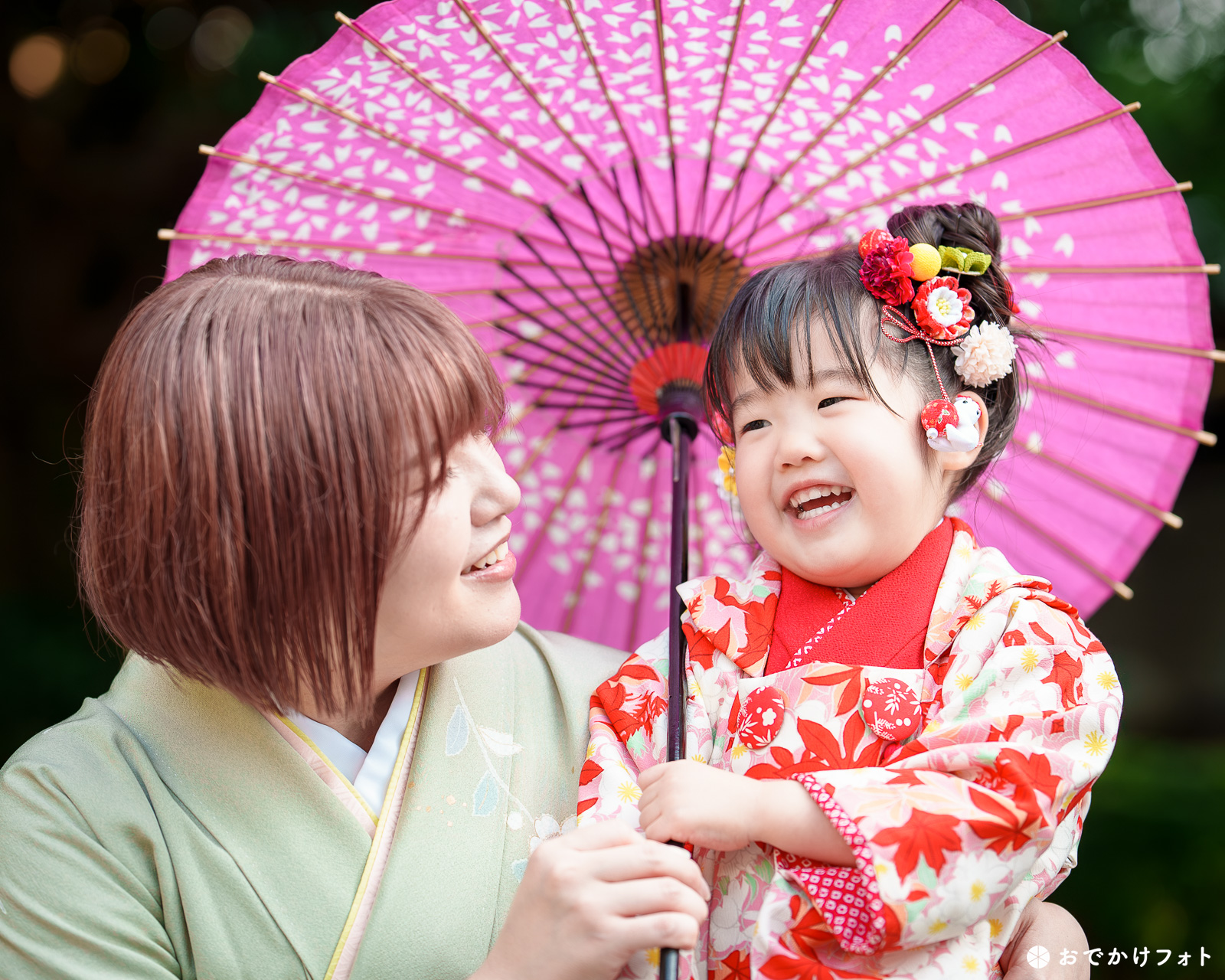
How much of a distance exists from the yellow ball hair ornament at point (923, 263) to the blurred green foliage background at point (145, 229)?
2.27 meters

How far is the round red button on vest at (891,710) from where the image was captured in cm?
150

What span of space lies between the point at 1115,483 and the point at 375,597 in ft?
5.07

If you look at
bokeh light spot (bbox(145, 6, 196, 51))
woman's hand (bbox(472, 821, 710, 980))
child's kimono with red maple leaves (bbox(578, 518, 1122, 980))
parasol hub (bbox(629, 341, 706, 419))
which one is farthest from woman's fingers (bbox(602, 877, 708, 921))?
bokeh light spot (bbox(145, 6, 196, 51))

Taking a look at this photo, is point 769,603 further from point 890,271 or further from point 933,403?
point 890,271

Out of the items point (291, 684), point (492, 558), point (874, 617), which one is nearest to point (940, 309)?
point (874, 617)

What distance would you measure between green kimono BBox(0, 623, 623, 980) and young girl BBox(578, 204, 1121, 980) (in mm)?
204

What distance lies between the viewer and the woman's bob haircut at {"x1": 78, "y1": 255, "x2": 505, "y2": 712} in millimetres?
1330

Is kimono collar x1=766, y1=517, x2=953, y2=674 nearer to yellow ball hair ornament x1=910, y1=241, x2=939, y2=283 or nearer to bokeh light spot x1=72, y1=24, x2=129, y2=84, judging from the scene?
yellow ball hair ornament x1=910, y1=241, x2=939, y2=283

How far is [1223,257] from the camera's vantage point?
4.05m

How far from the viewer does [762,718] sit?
1582 mm

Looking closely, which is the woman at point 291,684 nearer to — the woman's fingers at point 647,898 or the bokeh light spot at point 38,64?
the woman's fingers at point 647,898

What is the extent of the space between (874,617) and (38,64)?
426cm

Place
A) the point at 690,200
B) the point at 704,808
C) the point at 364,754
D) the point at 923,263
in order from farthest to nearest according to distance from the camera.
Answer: the point at 690,200
the point at 923,263
the point at 364,754
the point at 704,808

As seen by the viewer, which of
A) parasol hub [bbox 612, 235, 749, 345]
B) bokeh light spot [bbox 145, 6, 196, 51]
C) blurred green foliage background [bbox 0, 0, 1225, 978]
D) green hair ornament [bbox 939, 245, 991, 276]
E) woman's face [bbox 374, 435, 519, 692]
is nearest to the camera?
woman's face [bbox 374, 435, 519, 692]
